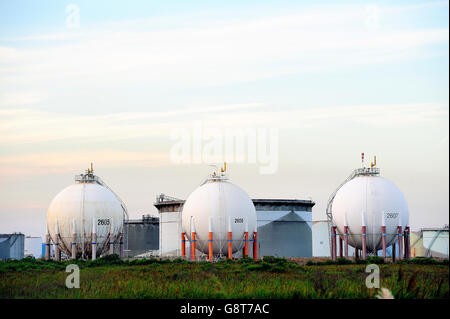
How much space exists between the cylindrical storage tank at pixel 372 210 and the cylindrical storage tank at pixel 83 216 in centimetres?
2025

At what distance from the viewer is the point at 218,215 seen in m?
53.1

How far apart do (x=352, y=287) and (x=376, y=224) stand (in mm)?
30479

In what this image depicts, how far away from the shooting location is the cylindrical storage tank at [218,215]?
53.1 metres

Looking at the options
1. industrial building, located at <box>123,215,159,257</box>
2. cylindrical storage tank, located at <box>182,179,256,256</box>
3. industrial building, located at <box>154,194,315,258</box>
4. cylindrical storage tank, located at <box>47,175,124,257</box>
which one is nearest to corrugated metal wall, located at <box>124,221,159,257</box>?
industrial building, located at <box>123,215,159,257</box>

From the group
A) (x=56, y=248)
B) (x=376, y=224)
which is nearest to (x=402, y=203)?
(x=376, y=224)

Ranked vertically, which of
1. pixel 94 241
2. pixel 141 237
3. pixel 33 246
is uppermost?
pixel 94 241

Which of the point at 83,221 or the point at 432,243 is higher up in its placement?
the point at 83,221

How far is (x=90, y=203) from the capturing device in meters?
55.6

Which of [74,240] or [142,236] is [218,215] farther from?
[142,236]

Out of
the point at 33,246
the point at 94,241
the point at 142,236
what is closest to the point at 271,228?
the point at 142,236

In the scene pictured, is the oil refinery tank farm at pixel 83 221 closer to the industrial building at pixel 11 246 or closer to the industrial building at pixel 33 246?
the industrial building at pixel 11 246

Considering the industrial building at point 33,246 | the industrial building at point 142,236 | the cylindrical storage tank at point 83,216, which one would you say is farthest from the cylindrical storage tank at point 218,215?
the industrial building at point 33,246

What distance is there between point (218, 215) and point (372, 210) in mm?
12945
